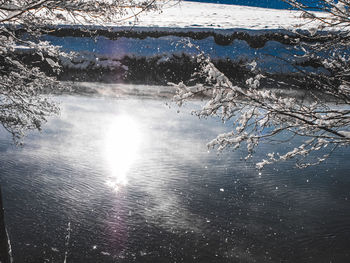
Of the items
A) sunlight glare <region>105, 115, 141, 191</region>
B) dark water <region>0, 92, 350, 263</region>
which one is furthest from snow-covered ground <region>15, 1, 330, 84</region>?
dark water <region>0, 92, 350, 263</region>

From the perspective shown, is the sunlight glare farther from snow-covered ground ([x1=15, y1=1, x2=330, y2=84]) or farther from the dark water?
snow-covered ground ([x1=15, y1=1, x2=330, y2=84])

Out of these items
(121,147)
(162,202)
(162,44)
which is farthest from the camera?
(162,44)

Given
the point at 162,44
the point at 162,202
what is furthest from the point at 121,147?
the point at 162,44

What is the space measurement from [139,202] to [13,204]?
243 cm

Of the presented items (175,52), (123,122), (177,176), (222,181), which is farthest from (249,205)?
(175,52)

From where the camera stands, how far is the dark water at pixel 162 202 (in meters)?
4.85

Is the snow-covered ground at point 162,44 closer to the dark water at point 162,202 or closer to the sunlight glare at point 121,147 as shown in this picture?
the sunlight glare at point 121,147

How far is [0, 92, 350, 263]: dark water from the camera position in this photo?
4.85 metres

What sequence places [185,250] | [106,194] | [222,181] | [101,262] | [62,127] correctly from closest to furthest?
[101,262] → [185,250] → [106,194] → [222,181] → [62,127]

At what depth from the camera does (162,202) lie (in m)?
6.31

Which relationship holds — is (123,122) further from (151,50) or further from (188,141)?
(151,50)

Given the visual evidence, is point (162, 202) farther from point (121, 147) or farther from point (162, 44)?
point (162, 44)

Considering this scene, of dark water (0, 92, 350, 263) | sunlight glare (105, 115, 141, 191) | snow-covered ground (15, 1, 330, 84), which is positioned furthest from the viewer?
snow-covered ground (15, 1, 330, 84)

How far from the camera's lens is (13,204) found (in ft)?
19.8
